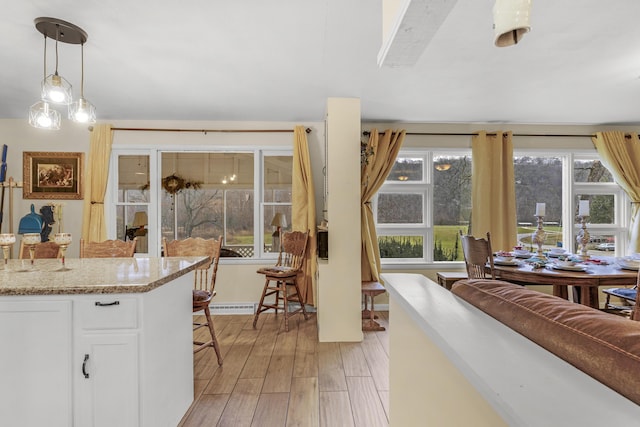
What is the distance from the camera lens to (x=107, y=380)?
150 centimetres

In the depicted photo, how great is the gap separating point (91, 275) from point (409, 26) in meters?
1.95

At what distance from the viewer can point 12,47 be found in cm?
226

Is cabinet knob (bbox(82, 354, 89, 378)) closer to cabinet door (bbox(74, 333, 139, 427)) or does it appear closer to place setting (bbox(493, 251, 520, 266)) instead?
cabinet door (bbox(74, 333, 139, 427))

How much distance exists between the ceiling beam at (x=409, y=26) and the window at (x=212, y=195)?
2.62 m

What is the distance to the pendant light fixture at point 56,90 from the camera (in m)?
1.92

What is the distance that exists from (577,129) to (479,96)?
195 cm

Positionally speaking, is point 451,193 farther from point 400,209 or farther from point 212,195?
point 212,195

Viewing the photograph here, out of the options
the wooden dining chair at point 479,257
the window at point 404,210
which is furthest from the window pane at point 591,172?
the wooden dining chair at point 479,257

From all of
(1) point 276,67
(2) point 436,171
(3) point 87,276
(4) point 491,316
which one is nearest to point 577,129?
(2) point 436,171

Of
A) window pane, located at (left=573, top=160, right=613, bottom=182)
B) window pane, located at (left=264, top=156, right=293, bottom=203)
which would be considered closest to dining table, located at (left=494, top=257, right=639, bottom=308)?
window pane, located at (left=573, top=160, right=613, bottom=182)

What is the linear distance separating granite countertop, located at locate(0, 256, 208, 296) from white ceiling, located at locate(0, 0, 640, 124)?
147 cm

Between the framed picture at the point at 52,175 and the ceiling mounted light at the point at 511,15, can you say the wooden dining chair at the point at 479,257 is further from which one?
the framed picture at the point at 52,175

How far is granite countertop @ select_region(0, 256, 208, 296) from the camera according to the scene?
1480mm

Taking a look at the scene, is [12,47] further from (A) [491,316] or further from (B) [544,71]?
(B) [544,71]
